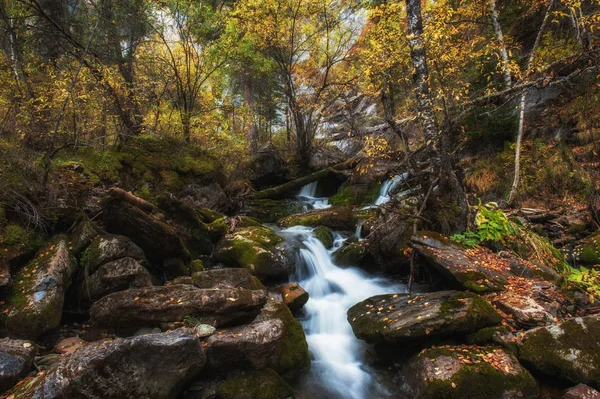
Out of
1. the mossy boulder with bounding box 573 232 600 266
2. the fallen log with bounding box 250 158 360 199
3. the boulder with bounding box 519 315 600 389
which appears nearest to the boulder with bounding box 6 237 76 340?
the boulder with bounding box 519 315 600 389

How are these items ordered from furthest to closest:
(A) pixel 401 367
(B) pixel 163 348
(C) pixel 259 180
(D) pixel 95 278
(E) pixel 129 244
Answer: (C) pixel 259 180
(E) pixel 129 244
(D) pixel 95 278
(A) pixel 401 367
(B) pixel 163 348

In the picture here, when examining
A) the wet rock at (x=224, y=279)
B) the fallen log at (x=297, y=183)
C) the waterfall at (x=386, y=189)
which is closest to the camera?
the wet rock at (x=224, y=279)

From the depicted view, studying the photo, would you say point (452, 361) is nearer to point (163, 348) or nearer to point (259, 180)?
point (163, 348)

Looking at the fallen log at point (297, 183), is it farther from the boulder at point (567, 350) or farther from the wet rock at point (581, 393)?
the wet rock at point (581, 393)

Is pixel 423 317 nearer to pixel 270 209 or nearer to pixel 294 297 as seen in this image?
pixel 294 297

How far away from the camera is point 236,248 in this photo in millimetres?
7301

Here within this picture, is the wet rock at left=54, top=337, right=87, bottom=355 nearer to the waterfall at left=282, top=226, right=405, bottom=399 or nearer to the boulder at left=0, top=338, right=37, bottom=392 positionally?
the boulder at left=0, top=338, right=37, bottom=392

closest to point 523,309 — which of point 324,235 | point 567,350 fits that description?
point 567,350

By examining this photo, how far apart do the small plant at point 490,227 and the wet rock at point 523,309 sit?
1640mm

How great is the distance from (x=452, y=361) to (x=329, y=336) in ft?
8.40

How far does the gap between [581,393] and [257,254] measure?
5575 mm

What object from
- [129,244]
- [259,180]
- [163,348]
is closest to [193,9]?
[259,180]

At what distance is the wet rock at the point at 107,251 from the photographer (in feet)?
17.3

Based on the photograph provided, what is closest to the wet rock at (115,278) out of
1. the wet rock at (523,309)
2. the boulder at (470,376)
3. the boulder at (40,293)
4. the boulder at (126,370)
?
the boulder at (40,293)
